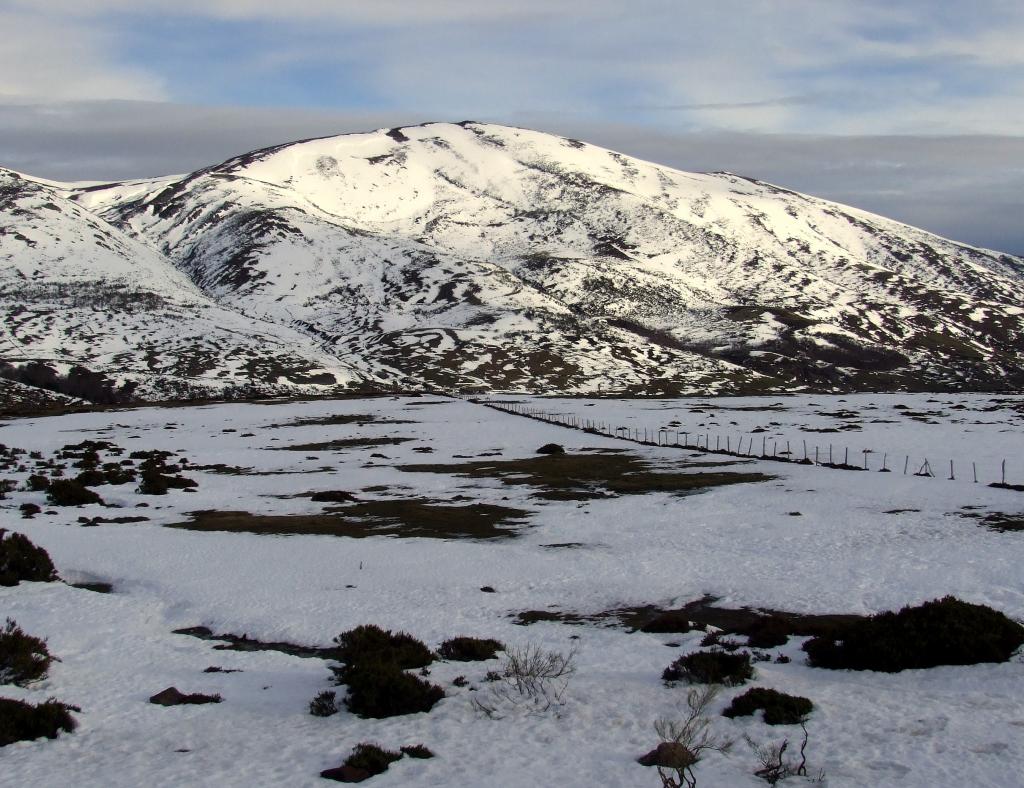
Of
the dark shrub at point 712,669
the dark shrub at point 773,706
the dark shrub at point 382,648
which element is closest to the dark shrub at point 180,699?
the dark shrub at point 382,648

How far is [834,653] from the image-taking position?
1858 cm

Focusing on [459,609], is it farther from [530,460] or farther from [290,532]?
[530,460]

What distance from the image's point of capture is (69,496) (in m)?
46.3

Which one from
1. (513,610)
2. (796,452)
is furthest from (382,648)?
(796,452)

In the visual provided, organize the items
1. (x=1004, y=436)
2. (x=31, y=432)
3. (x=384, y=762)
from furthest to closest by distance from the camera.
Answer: (x=31, y=432)
(x=1004, y=436)
(x=384, y=762)

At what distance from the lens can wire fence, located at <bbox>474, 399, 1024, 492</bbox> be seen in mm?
54281

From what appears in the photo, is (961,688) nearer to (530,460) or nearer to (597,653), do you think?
(597,653)

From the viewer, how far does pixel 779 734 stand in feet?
47.8

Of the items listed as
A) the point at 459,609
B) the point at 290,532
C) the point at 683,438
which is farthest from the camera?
the point at 683,438

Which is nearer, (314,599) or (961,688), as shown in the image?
(961,688)

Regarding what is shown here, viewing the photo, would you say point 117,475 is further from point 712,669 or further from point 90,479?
point 712,669

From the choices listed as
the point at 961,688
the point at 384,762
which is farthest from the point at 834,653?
the point at 384,762

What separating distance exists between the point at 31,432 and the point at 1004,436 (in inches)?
3866

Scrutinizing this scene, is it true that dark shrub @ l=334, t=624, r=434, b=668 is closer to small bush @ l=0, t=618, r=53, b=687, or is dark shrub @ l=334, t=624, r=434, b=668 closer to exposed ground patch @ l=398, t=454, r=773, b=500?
small bush @ l=0, t=618, r=53, b=687
